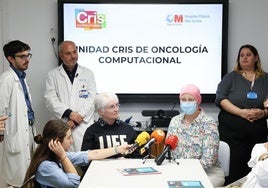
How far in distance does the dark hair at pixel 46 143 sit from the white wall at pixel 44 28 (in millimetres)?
2259

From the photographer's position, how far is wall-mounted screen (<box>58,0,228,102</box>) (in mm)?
4832

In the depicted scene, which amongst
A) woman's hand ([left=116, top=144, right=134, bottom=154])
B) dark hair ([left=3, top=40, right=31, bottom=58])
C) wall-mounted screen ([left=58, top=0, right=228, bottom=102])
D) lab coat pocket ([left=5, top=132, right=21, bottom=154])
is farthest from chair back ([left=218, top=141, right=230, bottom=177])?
dark hair ([left=3, top=40, right=31, bottom=58])

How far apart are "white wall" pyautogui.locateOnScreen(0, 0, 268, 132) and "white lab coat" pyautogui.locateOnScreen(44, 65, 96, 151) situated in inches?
19.9

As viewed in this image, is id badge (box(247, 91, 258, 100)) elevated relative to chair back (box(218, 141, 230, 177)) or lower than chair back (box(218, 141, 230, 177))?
elevated

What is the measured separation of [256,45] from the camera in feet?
16.2

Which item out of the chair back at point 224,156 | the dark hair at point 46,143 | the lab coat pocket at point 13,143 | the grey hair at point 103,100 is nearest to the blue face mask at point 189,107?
the chair back at point 224,156

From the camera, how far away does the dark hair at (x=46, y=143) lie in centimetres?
266

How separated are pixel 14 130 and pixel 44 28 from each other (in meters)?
1.44

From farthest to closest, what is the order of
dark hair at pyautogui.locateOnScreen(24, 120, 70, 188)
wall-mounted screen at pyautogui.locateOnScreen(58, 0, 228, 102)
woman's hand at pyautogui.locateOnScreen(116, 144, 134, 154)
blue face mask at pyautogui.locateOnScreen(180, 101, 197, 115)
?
1. wall-mounted screen at pyautogui.locateOnScreen(58, 0, 228, 102)
2. blue face mask at pyautogui.locateOnScreen(180, 101, 197, 115)
3. woman's hand at pyautogui.locateOnScreen(116, 144, 134, 154)
4. dark hair at pyautogui.locateOnScreen(24, 120, 70, 188)

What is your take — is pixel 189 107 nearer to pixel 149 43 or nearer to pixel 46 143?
pixel 46 143

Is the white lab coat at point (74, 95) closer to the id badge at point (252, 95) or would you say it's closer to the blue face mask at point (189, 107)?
the blue face mask at point (189, 107)

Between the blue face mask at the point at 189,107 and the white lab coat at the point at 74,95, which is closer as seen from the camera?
the blue face mask at the point at 189,107

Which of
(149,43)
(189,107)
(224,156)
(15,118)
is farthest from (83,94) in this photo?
(224,156)

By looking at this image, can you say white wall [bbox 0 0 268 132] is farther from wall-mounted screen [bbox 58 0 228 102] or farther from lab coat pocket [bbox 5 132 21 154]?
lab coat pocket [bbox 5 132 21 154]
